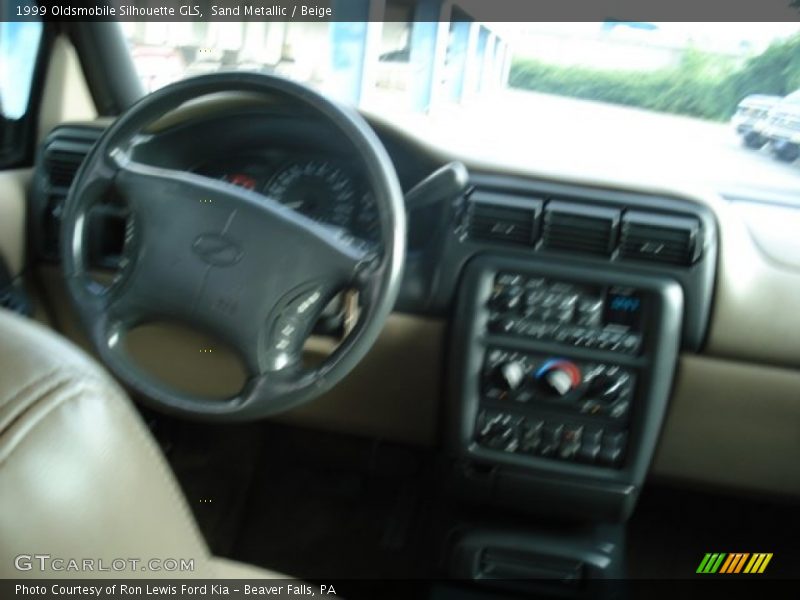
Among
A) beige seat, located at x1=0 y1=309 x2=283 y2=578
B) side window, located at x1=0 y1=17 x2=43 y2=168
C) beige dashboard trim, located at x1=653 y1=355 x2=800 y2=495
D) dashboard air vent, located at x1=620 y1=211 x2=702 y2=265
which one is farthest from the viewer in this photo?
side window, located at x1=0 y1=17 x2=43 y2=168

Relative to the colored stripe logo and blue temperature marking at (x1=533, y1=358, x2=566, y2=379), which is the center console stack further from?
the colored stripe logo

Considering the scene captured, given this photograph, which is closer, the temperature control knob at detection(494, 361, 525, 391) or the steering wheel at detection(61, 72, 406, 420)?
the steering wheel at detection(61, 72, 406, 420)

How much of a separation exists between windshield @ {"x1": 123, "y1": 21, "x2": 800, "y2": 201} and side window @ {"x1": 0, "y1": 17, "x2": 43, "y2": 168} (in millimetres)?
357

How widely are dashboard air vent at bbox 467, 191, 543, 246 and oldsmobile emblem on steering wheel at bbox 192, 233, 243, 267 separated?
53 centimetres

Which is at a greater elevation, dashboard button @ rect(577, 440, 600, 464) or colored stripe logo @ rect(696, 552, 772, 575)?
dashboard button @ rect(577, 440, 600, 464)

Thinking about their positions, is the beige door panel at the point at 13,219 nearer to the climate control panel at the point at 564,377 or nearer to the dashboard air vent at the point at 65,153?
the dashboard air vent at the point at 65,153

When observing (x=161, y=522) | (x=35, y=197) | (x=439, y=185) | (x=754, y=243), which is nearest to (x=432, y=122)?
(x=439, y=185)

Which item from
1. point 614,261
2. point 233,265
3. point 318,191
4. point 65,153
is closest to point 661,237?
point 614,261

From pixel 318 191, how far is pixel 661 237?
67 centimetres

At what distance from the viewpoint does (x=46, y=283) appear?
2135 millimetres

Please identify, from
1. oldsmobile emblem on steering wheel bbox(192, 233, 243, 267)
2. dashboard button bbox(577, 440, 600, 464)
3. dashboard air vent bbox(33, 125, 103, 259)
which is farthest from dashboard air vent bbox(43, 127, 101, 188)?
dashboard button bbox(577, 440, 600, 464)

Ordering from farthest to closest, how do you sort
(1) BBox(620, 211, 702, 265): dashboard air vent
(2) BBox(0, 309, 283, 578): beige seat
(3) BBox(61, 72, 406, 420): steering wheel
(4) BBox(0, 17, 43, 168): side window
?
(4) BBox(0, 17, 43, 168): side window, (1) BBox(620, 211, 702, 265): dashboard air vent, (3) BBox(61, 72, 406, 420): steering wheel, (2) BBox(0, 309, 283, 578): beige seat

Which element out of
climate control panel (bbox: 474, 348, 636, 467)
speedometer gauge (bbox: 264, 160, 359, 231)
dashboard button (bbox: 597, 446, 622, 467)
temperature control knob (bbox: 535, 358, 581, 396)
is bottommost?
dashboard button (bbox: 597, 446, 622, 467)

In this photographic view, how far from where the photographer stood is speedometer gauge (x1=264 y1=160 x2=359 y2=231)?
70.9 inches
